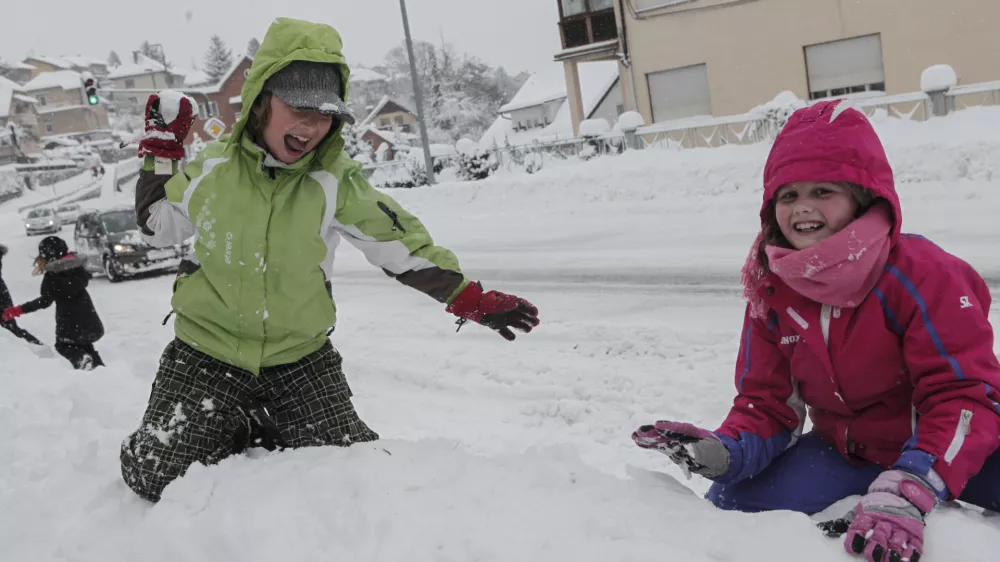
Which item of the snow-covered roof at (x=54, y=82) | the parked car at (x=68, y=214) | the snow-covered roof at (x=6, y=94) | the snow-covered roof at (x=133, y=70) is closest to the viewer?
the parked car at (x=68, y=214)

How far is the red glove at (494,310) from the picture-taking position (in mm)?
3146

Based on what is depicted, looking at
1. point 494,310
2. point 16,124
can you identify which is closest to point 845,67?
point 494,310

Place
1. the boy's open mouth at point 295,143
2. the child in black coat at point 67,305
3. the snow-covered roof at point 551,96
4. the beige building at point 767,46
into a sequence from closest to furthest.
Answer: the boy's open mouth at point 295,143
the child in black coat at point 67,305
the beige building at point 767,46
the snow-covered roof at point 551,96

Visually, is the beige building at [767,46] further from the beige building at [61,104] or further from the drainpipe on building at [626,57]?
the beige building at [61,104]

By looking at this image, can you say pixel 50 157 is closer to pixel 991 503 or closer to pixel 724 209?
pixel 724 209

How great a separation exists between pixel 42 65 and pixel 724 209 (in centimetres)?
10687

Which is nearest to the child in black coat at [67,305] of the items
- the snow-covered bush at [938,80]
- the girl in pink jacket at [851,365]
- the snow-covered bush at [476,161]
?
the girl in pink jacket at [851,365]

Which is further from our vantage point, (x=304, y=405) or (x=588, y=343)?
(x=588, y=343)

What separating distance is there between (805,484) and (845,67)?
1851cm

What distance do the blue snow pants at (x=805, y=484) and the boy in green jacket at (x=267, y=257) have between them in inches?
39.6

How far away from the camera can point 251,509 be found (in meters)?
2.53

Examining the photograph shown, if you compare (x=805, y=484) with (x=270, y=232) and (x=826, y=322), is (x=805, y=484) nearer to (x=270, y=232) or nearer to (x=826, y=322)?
(x=826, y=322)

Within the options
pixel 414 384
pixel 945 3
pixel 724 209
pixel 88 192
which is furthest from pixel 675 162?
pixel 88 192

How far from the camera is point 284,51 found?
9.65ft
